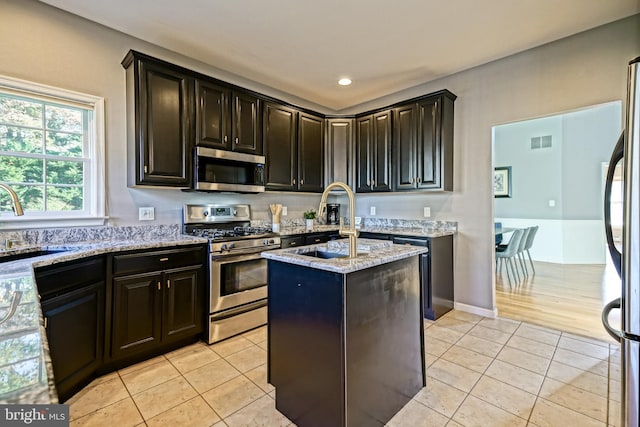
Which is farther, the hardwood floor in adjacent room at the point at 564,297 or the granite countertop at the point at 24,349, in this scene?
the hardwood floor in adjacent room at the point at 564,297

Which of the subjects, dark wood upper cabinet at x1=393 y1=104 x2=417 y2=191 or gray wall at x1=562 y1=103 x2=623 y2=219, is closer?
dark wood upper cabinet at x1=393 y1=104 x2=417 y2=191

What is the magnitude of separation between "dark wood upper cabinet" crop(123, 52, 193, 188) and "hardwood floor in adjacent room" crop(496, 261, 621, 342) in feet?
12.3

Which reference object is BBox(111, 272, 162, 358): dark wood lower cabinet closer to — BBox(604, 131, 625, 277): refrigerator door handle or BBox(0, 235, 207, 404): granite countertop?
BBox(0, 235, 207, 404): granite countertop

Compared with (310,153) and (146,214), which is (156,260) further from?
(310,153)

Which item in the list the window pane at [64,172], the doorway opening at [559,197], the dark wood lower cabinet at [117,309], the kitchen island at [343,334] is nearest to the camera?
the kitchen island at [343,334]

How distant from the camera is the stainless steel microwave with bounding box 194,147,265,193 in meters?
2.91

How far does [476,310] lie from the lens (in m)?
3.38

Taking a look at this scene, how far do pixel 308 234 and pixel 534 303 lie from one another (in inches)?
113

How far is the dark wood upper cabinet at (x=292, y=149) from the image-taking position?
3.59 meters

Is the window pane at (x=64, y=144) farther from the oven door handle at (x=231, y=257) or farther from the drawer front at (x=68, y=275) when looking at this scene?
the oven door handle at (x=231, y=257)

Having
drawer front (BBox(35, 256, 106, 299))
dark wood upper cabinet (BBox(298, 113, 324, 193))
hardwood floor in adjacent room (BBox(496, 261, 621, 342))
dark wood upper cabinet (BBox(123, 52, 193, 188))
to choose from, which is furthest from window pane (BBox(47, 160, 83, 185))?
hardwood floor in adjacent room (BBox(496, 261, 621, 342))

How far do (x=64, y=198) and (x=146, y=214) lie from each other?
2.00 ft

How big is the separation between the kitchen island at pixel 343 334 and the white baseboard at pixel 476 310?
177cm

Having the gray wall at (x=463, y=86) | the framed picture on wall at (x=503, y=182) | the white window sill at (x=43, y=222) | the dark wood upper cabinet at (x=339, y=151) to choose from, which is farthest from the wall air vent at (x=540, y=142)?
the white window sill at (x=43, y=222)
